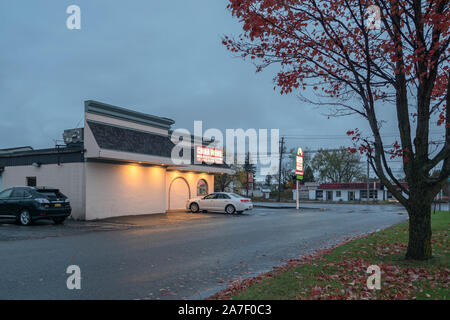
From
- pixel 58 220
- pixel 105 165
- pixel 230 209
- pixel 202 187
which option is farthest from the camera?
pixel 202 187

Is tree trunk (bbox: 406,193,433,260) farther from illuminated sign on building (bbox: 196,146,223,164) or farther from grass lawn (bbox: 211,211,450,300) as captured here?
illuminated sign on building (bbox: 196,146,223,164)

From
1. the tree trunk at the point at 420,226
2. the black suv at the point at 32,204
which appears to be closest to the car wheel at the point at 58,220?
the black suv at the point at 32,204

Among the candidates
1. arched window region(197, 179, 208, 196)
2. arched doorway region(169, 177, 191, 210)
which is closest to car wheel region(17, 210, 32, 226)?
arched doorway region(169, 177, 191, 210)

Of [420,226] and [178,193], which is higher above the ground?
[420,226]

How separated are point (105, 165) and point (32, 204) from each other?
4.90m

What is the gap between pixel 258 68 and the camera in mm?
8812

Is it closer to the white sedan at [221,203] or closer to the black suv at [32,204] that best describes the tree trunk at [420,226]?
the black suv at [32,204]

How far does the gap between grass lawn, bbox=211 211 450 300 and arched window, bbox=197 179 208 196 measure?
Answer: 22.4 metres

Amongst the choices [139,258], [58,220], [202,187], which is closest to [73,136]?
[58,220]

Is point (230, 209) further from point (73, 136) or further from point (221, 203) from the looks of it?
point (73, 136)

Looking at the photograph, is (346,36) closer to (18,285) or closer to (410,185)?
(410,185)

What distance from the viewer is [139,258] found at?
31.0 feet
